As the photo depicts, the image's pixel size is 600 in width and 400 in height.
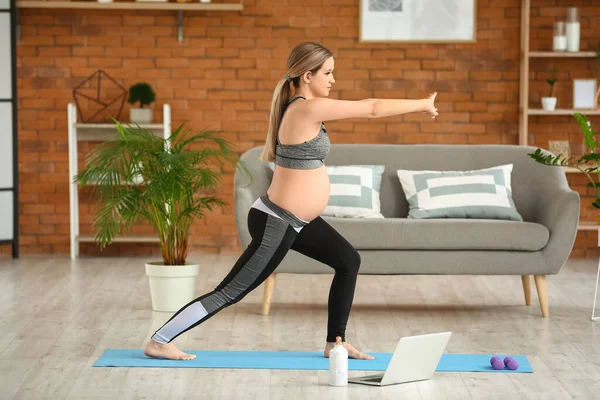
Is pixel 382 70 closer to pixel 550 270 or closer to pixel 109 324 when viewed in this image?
pixel 550 270

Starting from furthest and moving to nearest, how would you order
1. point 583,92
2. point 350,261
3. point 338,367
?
1. point 583,92
2. point 350,261
3. point 338,367

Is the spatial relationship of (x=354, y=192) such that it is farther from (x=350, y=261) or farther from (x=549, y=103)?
(x=549, y=103)

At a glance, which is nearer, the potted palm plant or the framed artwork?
the potted palm plant

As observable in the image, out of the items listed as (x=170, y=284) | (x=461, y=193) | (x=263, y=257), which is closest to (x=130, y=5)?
(x=170, y=284)

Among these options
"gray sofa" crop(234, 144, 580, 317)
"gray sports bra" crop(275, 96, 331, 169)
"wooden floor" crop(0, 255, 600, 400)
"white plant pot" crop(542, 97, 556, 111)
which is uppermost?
"white plant pot" crop(542, 97, 556, 111)

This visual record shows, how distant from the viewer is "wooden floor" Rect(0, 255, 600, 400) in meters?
3.35

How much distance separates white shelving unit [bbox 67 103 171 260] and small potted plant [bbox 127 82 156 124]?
65 mm

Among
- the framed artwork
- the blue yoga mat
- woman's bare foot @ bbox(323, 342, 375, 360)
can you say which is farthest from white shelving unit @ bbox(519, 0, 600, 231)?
woman's bare foot @ bbox(323, 342, 375, 360)

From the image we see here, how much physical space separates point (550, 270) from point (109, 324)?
2.14 m

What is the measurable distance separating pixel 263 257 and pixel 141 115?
3.54m

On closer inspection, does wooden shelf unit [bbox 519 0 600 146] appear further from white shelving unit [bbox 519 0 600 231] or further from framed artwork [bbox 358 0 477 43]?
framed artwork [bbox 358 0 477 43]

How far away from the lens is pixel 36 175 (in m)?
7.14

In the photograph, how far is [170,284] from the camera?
479cm

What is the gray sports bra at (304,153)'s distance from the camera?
3482mm
